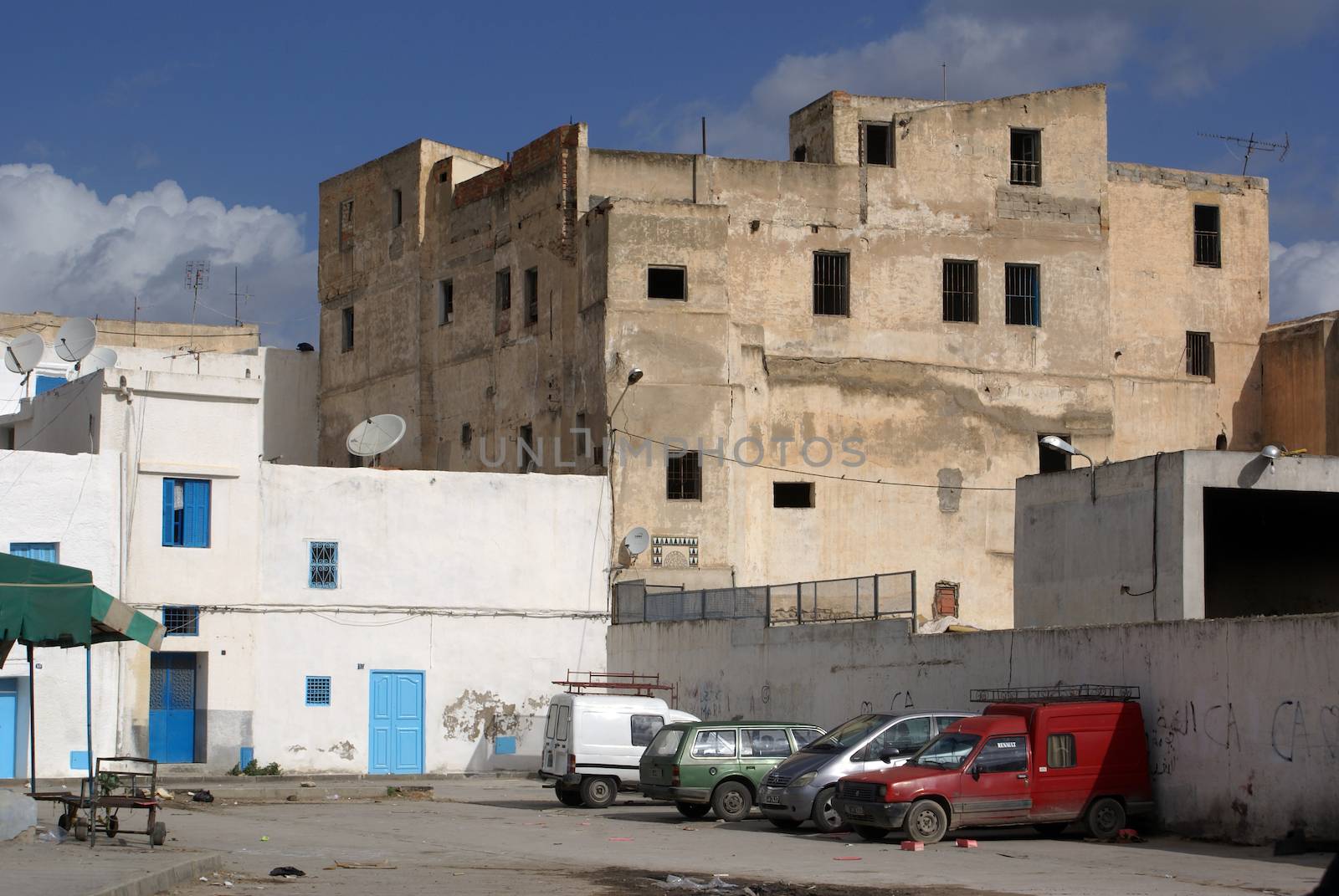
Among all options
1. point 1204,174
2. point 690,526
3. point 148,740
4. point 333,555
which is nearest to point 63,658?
point 148,740

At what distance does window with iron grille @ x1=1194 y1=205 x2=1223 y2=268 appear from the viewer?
44719 millimetres

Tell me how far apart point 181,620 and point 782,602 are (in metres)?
11.5

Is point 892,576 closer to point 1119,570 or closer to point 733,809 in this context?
point 1119,570

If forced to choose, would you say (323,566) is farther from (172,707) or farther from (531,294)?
(531,294)

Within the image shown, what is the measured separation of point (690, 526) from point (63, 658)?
13.3 meters

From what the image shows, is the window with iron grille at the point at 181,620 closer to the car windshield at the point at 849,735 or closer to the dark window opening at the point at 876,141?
the car windshield at the point at 849,735

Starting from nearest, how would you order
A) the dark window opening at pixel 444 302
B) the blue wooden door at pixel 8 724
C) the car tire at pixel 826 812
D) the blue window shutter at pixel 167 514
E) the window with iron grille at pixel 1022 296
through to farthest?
the car tire at pixel 826 812, the blue wooden door at pixel 8 724, the blue window shutter at pixel 167 514, the window with iron grille at pixel 1022 296, the dark window opening at pixel 444 302

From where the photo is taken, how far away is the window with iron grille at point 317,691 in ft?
112

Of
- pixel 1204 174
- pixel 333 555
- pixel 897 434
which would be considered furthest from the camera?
pixel 1204 174

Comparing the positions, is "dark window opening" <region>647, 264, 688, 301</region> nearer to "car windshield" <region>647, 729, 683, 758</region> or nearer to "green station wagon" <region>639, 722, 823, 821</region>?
"car windshield" <region>647, 729, 683, 758</region>

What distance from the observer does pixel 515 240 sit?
42281 millimetres

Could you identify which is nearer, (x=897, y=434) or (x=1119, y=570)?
(x=1119, y=570)

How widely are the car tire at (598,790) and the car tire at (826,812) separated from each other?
5.64 m

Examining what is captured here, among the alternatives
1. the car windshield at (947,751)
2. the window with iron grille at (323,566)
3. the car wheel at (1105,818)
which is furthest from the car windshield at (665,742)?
the window with iron grille at (323,566)
